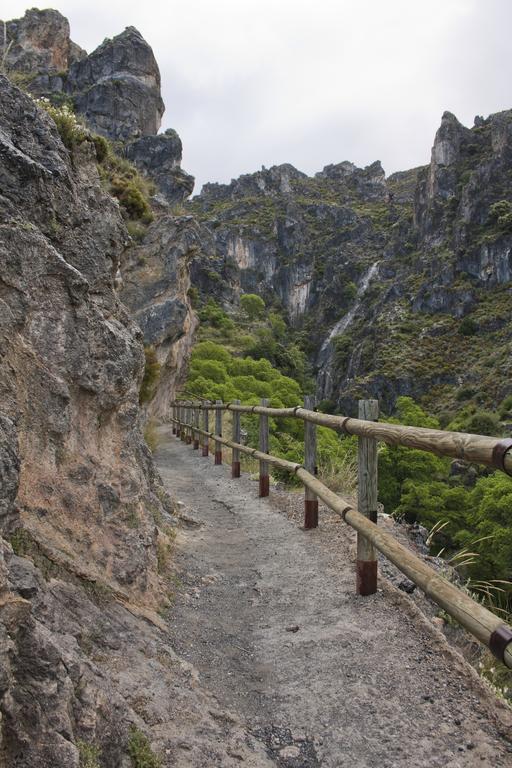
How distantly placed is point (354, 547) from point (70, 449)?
2713 millimetres

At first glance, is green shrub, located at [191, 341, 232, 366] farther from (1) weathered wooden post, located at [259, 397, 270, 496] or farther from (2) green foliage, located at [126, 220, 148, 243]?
(1) weathered wooden post, located at [259, 397, 270, 496]

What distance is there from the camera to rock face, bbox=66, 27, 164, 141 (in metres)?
61.2

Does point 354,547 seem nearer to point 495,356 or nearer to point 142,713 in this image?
point 142,713

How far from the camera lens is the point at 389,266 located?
111m

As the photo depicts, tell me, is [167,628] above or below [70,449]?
below

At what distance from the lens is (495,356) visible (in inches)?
2616

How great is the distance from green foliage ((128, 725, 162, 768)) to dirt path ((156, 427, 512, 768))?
198 mm

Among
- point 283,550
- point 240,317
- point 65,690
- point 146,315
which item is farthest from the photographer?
point 240,317

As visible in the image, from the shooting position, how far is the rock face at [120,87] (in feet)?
201

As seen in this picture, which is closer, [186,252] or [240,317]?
[186,252]

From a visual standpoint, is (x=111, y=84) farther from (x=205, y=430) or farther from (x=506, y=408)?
(x=205, y=430)

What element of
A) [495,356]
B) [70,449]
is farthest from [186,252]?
[495,356]

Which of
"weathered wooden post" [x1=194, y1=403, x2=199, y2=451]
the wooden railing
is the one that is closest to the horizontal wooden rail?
the wooden railing

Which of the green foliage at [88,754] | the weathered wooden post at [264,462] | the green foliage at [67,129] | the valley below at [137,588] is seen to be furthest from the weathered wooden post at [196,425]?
the green foliage at [88,754]
